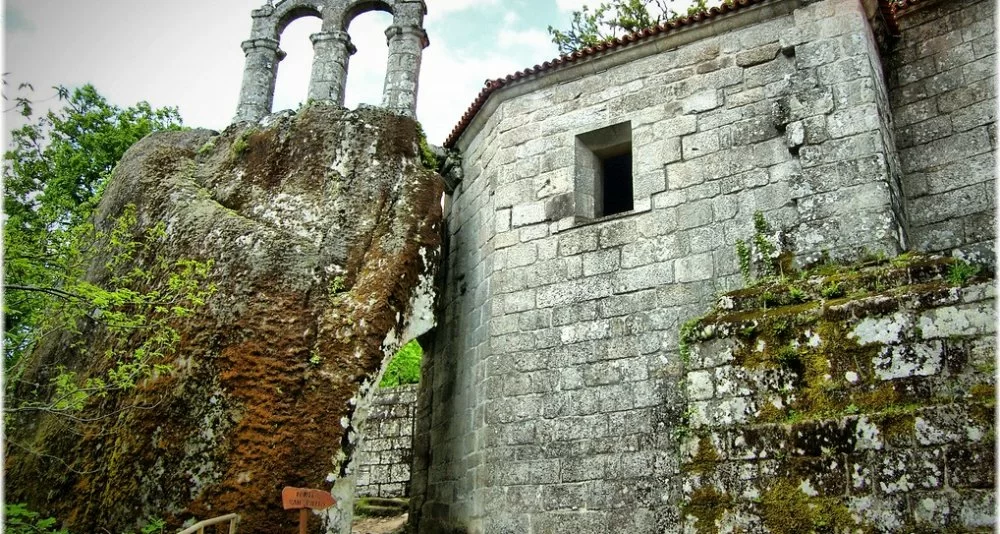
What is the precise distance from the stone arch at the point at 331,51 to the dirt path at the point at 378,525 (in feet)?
16.8

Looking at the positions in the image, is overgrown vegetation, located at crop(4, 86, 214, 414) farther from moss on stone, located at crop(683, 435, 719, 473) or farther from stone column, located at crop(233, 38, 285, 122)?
moss on stone, located at crop(683, 435, 719, 473)

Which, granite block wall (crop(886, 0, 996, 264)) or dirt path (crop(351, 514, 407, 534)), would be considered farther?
dirt path (crop(351, 514, 407, 534))

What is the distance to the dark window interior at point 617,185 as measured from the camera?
28.9 feet

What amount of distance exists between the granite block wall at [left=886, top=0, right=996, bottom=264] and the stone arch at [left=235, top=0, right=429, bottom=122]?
17.5 feet

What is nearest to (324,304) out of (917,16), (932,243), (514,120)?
(514,120)

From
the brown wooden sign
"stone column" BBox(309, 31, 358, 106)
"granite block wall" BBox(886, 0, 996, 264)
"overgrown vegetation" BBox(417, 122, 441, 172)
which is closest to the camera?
the brown wooden sign

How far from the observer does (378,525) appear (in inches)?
Answer: 400

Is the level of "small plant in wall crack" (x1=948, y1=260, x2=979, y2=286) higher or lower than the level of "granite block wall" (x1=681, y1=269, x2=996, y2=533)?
higher

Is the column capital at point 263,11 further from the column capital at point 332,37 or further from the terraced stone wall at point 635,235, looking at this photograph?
the terraced stone wall at point 635,235

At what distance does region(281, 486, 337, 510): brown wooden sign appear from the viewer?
5008 millimetres

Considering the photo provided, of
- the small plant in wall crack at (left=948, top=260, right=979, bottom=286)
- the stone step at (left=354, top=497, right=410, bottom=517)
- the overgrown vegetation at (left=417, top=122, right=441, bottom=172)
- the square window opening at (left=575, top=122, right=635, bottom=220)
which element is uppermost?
the overgrown vegetation at (left=417, top=122, right=441, bottom=172)

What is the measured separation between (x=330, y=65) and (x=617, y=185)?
3.72m

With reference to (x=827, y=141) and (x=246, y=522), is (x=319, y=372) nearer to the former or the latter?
(x=246, y=522)

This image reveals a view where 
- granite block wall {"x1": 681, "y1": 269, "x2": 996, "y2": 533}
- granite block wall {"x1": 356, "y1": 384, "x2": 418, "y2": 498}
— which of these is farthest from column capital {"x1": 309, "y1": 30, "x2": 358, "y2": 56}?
granite block wall {"x1": 681, "y1": 269, "x2": 996, "y2": 533}
